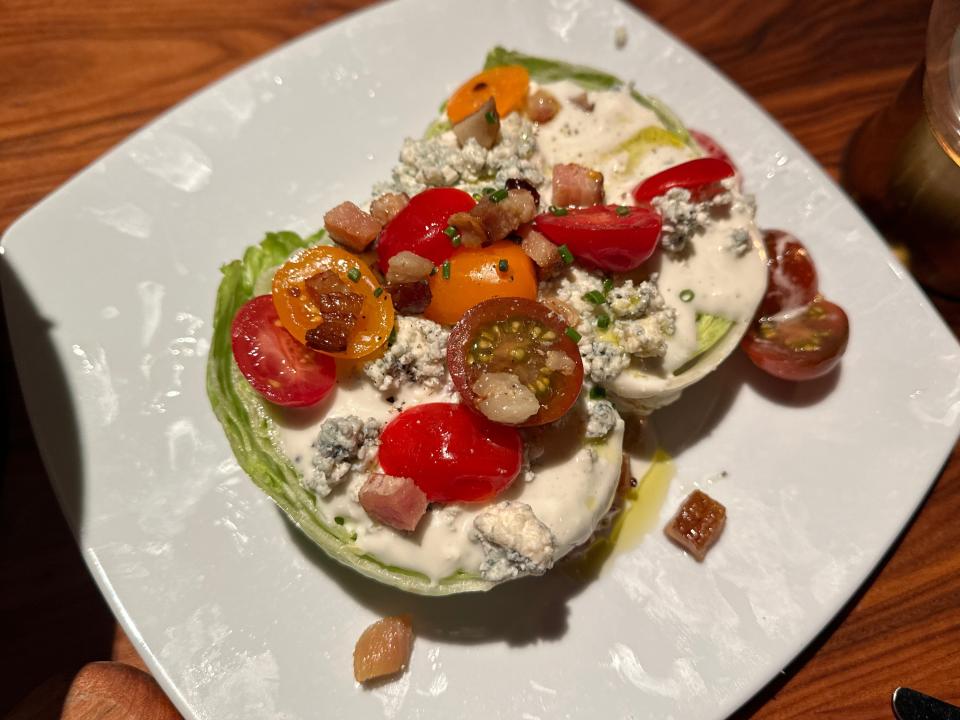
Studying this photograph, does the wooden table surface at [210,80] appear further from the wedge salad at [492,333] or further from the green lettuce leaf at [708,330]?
the green lettuce leaf at [708,330]

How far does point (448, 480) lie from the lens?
2.45m

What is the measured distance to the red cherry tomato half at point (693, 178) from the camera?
9.48ft

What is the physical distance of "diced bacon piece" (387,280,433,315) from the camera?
270 centimetres

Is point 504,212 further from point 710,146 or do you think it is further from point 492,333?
point 710,146

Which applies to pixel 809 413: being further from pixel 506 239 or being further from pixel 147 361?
pixel 147 361

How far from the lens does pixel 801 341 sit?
3.18 meters

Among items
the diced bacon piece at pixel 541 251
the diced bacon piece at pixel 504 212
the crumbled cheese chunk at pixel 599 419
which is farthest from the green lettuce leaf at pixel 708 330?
the diced bacon piece at pixel 504 212

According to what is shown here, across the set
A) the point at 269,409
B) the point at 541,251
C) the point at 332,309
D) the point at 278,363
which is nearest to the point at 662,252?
the point at 541,251

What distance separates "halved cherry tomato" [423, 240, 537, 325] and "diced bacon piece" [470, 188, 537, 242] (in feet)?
0.25

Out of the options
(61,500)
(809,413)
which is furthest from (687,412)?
(61,500)

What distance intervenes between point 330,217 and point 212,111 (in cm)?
131

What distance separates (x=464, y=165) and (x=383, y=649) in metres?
2.03

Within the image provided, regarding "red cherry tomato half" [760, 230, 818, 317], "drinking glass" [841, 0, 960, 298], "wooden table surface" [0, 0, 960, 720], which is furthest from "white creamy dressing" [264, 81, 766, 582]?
"wooden table surface" [0, 0, 960, 720]

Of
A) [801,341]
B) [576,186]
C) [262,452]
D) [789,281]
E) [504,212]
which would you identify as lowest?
[801,341]
